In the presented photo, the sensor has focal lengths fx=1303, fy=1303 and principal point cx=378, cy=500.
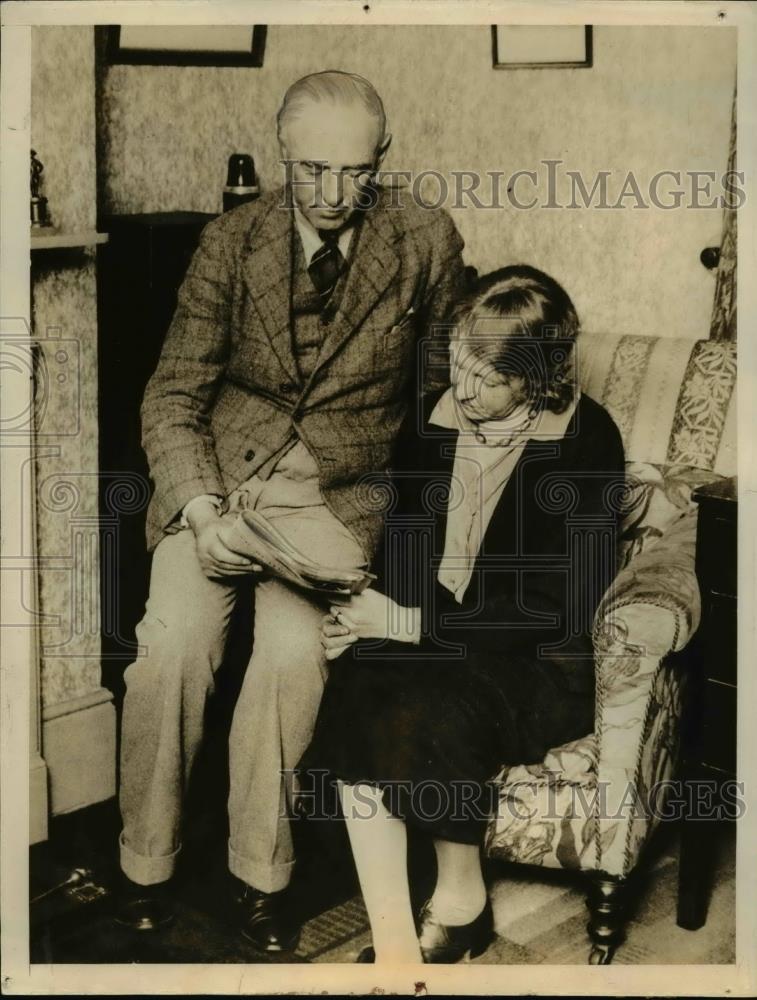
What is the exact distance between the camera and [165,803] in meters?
2.24

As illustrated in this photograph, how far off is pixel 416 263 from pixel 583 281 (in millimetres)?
295

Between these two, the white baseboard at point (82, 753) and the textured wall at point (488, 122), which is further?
the white baseboard at point (82, 753)

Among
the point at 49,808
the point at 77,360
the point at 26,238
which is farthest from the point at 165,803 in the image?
the point at 26,238

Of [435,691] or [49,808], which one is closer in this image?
[435,691]

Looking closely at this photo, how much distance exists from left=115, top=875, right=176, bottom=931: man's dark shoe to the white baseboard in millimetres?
166

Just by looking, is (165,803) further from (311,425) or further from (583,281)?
(583,281)

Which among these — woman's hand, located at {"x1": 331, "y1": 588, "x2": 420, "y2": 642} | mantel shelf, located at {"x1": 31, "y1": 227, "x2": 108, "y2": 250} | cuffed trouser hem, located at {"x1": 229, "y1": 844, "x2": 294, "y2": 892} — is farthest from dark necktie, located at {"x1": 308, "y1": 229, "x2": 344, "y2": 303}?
cuffed trouser hem, located at {"x1": 229, "y1": 844, "x2": 294, "y2": 892}

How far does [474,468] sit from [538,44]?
727mm

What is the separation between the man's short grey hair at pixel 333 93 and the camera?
2.16 metres

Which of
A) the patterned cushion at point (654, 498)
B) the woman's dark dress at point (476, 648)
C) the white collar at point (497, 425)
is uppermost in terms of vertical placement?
the white collar at point (497, 425)

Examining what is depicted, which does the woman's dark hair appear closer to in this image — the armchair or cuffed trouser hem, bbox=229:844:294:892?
the armchair

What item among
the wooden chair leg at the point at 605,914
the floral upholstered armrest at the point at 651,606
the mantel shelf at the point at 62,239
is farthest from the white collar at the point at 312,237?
the wooden chair leg at the point at 605,914

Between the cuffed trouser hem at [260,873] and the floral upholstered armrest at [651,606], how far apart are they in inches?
25.7

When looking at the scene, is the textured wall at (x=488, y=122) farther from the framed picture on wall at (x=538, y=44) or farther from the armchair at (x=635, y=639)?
the armchair at (x=635, y=639)
